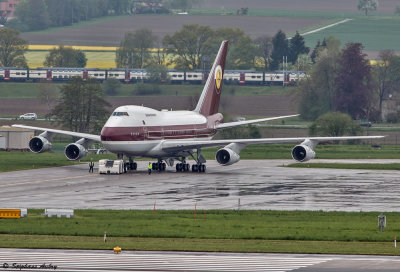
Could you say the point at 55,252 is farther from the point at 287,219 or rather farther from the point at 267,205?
the point at 267,205

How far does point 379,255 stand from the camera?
45.8 metres

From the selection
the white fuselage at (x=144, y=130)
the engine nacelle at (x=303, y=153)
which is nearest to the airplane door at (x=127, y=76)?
the white fuselage at (x=144, y=130)

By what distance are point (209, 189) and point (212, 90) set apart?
98.7 ft

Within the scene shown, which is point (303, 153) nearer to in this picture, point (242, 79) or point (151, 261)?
point (151, 261)

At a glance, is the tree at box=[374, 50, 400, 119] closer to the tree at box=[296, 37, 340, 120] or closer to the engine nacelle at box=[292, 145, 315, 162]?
the tree at box=[296, 37, 340, 120]

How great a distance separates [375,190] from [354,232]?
26587mm

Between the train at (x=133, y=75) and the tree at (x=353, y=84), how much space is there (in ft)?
56.4

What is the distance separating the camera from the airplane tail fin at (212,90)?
348 feet

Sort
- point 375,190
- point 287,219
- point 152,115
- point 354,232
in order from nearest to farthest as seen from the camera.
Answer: point 354,232
point 287,219
point 375,190
point 152,115

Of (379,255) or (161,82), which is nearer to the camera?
(379,255)

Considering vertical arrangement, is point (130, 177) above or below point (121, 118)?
below

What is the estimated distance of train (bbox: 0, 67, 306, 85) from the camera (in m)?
188

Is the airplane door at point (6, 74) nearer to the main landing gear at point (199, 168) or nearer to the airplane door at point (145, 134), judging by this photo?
the main landing gear at point (199, 168)

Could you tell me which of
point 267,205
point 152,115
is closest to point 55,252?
point 267,205
